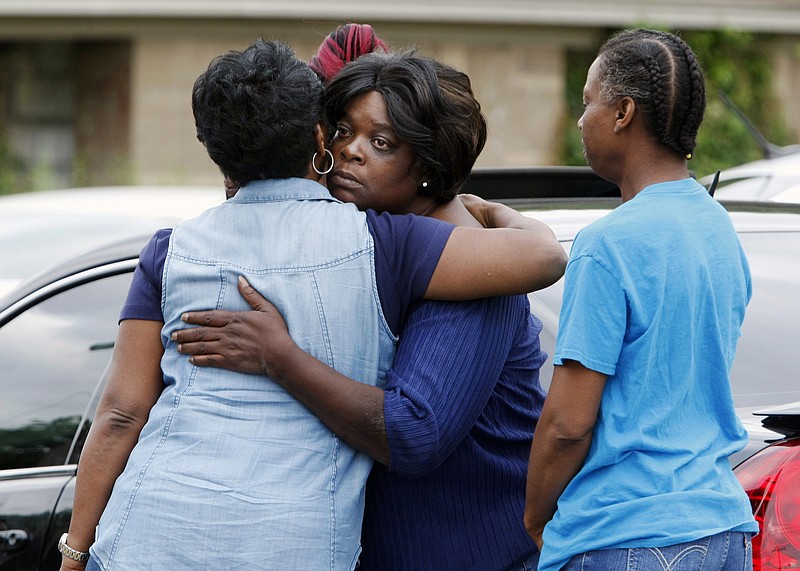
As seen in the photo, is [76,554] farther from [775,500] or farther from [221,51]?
[221,51]

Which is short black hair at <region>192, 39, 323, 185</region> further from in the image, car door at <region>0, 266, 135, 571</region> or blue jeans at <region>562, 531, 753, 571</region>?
car door at <region>0, 266, 135, 571</region>

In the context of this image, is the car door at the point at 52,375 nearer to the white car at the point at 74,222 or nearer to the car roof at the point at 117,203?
the white car at the point at 74,222

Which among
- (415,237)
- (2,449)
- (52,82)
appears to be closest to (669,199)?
(415,237)

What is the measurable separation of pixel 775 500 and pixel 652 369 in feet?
1.40

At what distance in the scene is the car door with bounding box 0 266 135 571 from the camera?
2.94 metres

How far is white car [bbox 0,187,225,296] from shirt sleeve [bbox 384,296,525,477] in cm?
306

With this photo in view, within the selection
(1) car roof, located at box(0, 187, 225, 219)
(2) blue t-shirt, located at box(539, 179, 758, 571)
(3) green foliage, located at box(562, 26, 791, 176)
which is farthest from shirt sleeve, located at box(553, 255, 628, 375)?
(3) green foliage, located at box(562, 26, 791, 176)

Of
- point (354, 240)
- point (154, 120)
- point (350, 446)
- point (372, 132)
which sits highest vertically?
point (372, 132)

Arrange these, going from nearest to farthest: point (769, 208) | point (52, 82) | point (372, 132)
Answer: point (372, 132), point (769, 208), point (52, 82)

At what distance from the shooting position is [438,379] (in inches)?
79.4

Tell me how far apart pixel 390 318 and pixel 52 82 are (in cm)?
1318

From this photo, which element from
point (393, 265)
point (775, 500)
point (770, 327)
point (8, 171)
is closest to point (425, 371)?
point (393, 265)

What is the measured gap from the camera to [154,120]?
13.0 m

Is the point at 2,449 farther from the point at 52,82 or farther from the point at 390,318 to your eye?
the point at 52,82
